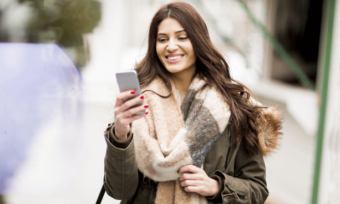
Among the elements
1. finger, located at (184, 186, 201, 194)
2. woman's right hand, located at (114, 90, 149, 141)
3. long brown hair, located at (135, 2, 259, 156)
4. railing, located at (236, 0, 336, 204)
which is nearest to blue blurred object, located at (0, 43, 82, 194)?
long brown hair, located at (135, 2, 259, 156)

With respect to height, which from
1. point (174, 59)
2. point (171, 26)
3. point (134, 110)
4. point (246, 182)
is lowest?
point (246, 182)

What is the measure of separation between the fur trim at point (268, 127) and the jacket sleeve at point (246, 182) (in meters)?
0.06

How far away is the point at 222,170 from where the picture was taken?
3.72ft

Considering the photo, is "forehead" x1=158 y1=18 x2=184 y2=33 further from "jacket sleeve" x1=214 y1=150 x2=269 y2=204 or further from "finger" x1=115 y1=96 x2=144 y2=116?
"jacket sleeve" x1=214 y1=150 x2=269 y2=204

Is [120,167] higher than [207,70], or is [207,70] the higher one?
[207,70]

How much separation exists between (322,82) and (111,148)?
1.60 metres

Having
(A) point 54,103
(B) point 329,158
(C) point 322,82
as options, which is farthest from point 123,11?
(B) point 329,158

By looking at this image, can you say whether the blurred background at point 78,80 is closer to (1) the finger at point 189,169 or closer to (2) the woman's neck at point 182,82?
(2) the woman's neck at point 182,82

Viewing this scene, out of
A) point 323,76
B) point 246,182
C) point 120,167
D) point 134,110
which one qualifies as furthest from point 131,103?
point 323,76

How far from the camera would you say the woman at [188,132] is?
1.06m

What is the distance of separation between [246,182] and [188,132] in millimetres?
313

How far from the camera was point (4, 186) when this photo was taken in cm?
145

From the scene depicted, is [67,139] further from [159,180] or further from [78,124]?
[159,180]

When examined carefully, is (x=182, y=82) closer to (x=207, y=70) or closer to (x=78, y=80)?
(x=207, y=70)
